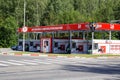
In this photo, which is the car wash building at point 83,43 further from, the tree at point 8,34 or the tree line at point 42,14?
the tree line at point 42,14

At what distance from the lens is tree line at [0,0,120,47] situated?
277 ft

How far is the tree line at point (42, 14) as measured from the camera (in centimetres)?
8456

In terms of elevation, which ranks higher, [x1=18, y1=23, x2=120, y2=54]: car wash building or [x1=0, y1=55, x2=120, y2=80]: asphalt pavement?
[x1=18, y1=23, x2=120, y2=54]: car wash building

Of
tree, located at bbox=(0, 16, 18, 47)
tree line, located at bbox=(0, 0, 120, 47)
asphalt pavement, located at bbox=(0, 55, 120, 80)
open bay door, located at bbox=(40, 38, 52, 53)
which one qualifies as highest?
tree line, located at bbox=(0, 0, 120, 47)

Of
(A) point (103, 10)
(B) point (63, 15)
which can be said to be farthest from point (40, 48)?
(A) point (103, 10)

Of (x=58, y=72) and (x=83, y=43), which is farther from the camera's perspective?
(x=83, y=43)

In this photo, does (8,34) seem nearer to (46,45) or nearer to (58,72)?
(46,45)

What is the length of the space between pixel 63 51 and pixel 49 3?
4966 cm

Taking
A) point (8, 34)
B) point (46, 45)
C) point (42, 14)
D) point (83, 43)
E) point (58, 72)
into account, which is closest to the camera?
point (58, 72)

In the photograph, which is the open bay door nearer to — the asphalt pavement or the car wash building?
the car wash building

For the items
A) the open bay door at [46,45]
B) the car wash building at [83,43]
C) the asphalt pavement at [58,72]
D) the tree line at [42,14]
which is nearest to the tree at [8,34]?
the tree line at [42,14]

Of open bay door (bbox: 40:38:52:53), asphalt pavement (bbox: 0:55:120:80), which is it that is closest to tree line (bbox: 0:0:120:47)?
open bay door (bbox: 40:38:52:53)

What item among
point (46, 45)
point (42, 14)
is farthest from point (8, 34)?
point (46, 45)

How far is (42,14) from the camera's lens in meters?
98.9
